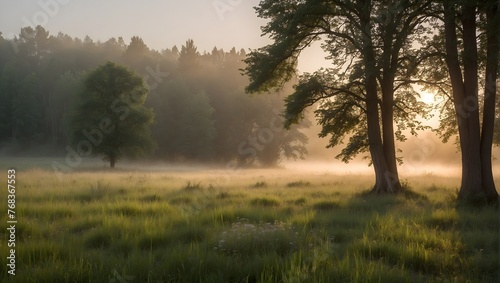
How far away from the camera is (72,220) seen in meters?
8.62

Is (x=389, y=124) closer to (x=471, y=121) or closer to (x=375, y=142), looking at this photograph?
(x=375, y=142)

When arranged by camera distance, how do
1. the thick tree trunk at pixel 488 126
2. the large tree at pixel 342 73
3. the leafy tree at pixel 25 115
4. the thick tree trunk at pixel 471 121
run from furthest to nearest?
the leafy tree at pixel 25 115 < the large tree at pixel 342 73 < the thick tree trunk at pixel 471 121 < the thick tree trunk at pixel 488 126

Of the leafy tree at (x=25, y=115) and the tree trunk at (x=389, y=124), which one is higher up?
the leafy tree at (x=25, y=115)

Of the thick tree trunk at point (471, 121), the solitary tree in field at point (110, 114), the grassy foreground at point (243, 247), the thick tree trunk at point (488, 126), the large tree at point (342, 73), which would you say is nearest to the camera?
the grassy foreground at point (243, 247)

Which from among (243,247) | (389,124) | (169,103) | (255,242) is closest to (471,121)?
(389,124)

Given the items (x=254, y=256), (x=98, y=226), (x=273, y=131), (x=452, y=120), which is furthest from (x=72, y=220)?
(x=273, y=131)

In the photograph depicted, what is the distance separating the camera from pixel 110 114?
3884 centimetres

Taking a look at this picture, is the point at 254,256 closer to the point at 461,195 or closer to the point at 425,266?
the point at 425,266

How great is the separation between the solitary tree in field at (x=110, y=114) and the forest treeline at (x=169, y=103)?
4593 millimetres

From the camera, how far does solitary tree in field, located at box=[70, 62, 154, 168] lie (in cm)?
3825

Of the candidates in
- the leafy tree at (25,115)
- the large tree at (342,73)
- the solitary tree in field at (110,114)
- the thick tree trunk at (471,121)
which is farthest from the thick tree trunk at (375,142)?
the leafy tree at (25,115)

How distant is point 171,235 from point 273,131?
5410 cm

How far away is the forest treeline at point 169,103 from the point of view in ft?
197

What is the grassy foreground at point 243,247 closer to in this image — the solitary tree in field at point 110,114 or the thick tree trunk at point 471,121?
the thick tree trunk at point 471,121
